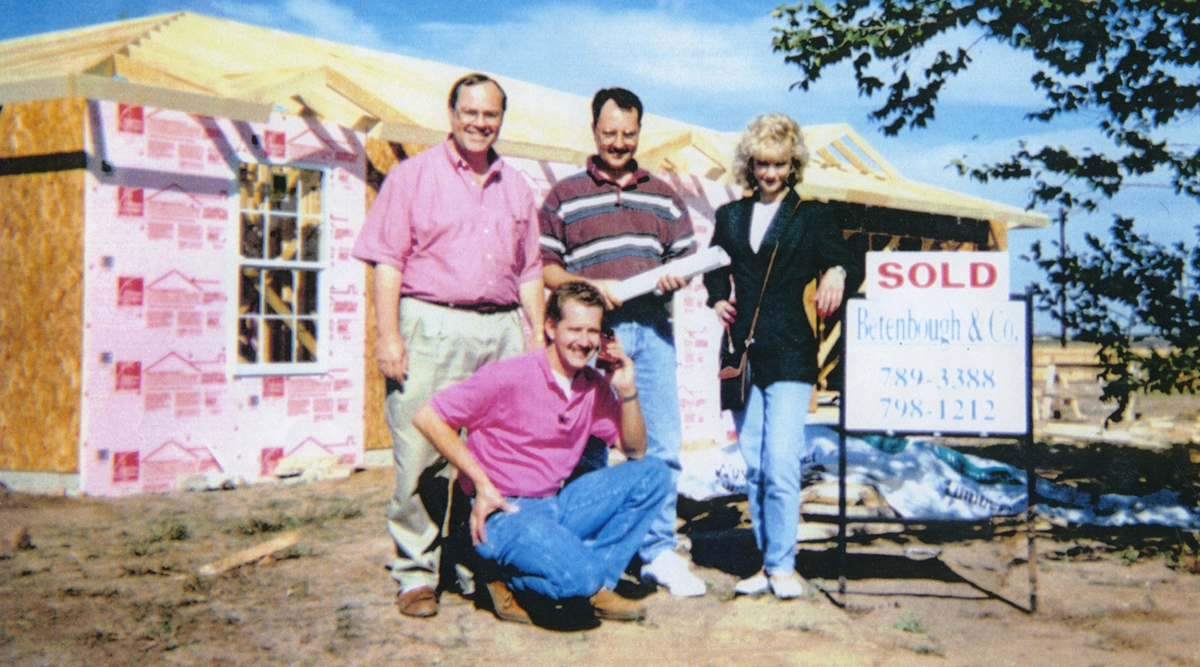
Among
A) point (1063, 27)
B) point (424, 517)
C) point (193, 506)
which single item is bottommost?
point (193, 506)

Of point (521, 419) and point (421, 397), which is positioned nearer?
point (521, 419)

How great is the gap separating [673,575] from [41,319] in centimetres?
527

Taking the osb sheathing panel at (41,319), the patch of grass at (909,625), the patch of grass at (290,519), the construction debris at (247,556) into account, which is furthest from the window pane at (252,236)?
the patch of grass at (909,625)

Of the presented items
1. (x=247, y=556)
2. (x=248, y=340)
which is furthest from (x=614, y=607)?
(x=248, y=340)

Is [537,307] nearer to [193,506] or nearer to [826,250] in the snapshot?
[826,250]

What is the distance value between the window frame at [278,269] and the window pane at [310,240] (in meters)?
0.02

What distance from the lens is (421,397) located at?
3.62 m

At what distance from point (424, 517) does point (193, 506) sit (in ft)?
10.8

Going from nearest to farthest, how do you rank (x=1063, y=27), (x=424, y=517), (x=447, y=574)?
(x=424, y=517), (x=447, y=574), (x=1063, y=27)

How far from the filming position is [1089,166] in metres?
5.00

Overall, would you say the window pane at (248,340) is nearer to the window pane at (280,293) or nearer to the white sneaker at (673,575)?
the window pane at (280,293)

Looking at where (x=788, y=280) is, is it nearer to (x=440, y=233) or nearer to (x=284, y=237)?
(x=440, y=233)

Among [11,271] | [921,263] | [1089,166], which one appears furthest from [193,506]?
[1089,166]

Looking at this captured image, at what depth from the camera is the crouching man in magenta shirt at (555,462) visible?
3.34 m
